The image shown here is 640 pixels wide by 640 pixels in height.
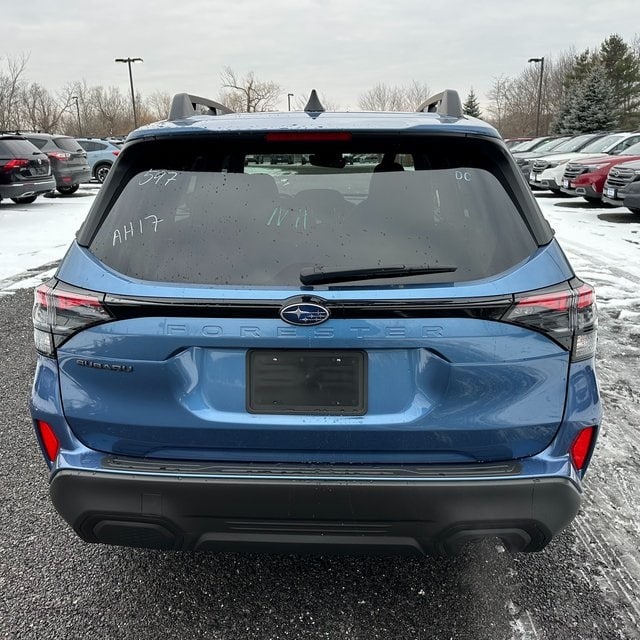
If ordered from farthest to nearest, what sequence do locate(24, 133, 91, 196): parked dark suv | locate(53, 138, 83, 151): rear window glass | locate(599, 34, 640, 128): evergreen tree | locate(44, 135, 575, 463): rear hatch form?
locate(599, 34, 640, 128): evergreen tree, locate(53, 138, 83, 151): rear window glass, locate(24, 133, 91, 196): parked dark suv, locate(44, 135, 575, 463): rear hatch

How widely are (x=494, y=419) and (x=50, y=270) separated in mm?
7977

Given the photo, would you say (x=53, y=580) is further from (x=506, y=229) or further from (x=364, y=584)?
(x=506, y=229)

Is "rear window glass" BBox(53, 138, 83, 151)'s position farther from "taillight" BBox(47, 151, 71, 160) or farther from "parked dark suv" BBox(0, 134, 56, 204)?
"parked dark suv" BBox(0, 134, 56, 204)

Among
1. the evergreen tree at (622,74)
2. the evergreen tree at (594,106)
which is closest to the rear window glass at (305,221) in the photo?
the evergreen tree at (594,106)

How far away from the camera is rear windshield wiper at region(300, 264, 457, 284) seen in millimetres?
1804

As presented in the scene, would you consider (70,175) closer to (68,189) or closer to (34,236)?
(68,189)

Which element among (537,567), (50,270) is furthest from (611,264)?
(50,270)

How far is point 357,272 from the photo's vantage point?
1.81m

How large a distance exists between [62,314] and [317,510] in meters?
1.02

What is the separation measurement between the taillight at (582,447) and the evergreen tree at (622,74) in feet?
201

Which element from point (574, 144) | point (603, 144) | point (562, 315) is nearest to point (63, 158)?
point (603, 144)

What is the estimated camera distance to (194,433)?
183 cm

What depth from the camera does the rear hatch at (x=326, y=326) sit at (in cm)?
177

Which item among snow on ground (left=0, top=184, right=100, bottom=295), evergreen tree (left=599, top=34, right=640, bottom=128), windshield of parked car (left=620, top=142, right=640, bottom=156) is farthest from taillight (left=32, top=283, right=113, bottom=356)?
evergreen tree (left=599, top=34, right=640, bottom=128)
